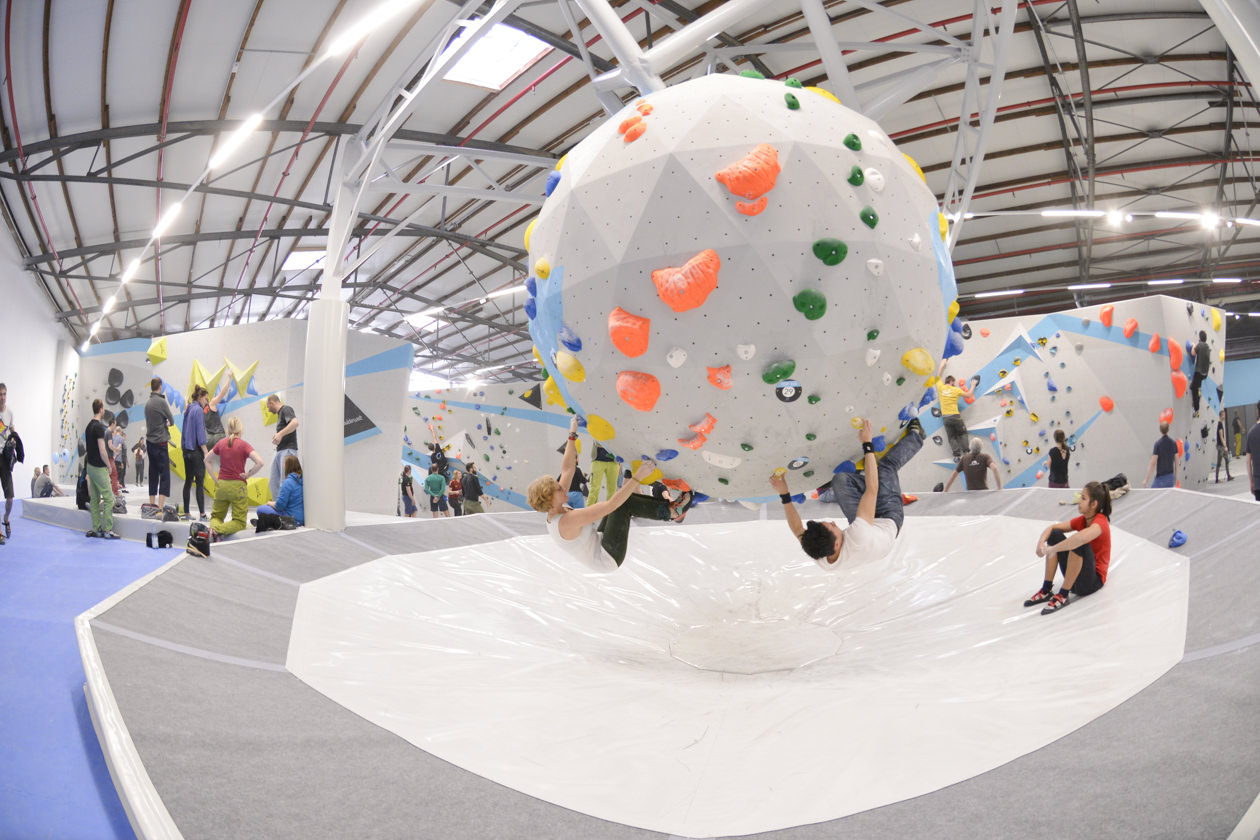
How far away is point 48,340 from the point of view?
51.7ft

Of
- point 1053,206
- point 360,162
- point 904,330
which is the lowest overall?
point 904,330

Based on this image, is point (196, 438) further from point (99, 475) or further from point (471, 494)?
point (471, 494)

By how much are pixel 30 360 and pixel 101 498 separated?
871cm

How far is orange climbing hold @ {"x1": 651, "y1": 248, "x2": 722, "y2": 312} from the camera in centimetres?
250

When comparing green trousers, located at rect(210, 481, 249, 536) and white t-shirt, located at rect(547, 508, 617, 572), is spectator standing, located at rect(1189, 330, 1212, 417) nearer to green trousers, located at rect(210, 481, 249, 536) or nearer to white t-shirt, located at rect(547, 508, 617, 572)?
white t-shirt, located at rect(547, 508, 617, 572)

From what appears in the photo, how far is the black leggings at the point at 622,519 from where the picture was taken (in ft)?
12.3

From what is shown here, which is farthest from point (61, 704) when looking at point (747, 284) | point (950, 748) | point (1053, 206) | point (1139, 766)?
point (1053, 206)

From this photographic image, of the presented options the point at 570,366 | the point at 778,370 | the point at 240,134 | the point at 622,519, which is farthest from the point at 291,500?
the point at 778,370

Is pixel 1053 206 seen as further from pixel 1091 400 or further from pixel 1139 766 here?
pixel 1139 766

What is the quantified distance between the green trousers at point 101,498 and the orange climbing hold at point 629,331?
752cm

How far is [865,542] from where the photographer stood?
302 cm

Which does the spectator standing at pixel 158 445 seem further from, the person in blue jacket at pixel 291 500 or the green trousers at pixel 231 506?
the green trousers at pixel 231 506

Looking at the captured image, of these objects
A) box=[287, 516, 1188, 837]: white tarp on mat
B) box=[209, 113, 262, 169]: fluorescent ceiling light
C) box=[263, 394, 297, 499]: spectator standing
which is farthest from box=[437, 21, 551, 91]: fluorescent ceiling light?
box=[287, 516, 1188, 837]: white tarp on mat

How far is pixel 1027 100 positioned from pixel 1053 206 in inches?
155
